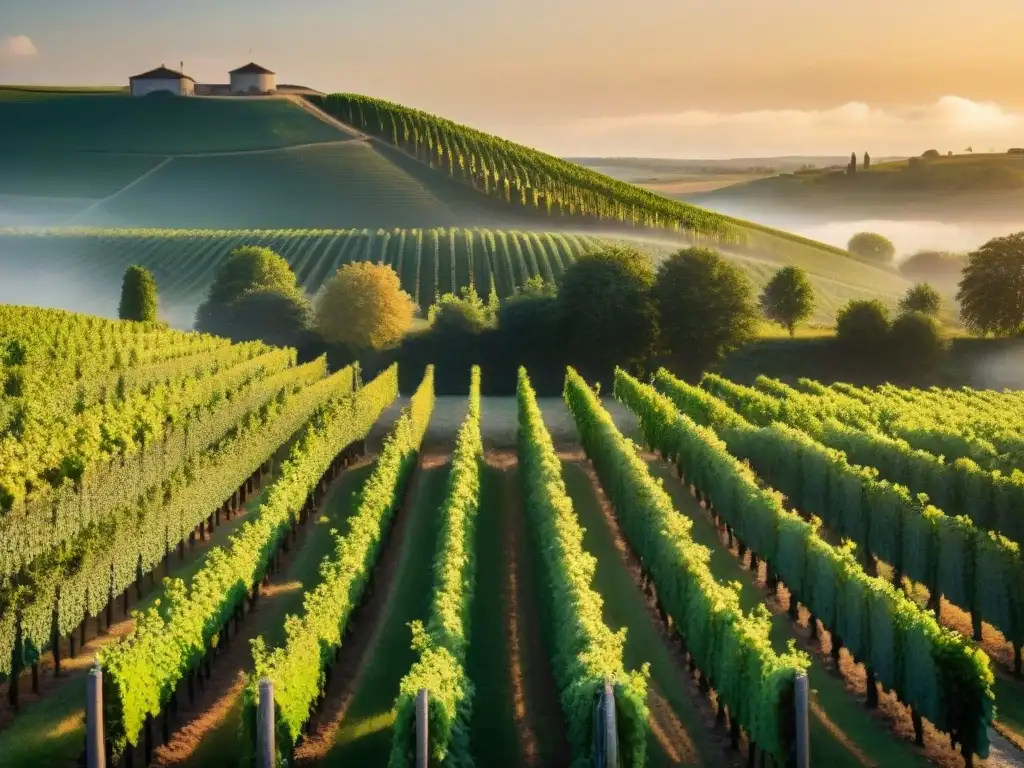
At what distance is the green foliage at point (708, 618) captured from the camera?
1878 centimetres

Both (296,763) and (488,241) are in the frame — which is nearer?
(296,763)

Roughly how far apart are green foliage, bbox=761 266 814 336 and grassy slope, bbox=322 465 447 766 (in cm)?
5565

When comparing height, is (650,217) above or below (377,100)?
below

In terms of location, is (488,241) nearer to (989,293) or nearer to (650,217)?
(650,217)

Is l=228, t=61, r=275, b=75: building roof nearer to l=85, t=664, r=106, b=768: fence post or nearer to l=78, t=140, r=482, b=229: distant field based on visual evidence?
l=78, t=140, r=482, b=229: distant field

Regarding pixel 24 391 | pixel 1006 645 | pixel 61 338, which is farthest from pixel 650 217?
pixel 1006 645

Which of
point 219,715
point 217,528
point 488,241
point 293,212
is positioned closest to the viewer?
point 219,715

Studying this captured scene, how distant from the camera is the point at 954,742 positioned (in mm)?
20203

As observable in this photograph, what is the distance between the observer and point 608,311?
75.2 meters

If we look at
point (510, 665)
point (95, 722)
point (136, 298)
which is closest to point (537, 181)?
point (136, 298)

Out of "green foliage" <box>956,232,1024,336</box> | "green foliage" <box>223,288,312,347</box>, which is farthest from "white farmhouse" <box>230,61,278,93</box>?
"green foliage" <box>956,232,1024,336</box>

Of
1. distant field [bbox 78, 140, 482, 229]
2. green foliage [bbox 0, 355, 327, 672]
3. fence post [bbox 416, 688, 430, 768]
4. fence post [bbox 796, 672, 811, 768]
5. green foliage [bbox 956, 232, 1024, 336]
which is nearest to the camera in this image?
fence post [bbox 416, 688, 430, 768]

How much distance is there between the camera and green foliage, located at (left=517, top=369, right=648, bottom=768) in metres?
17.5

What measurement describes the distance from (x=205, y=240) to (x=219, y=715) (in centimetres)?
11317
